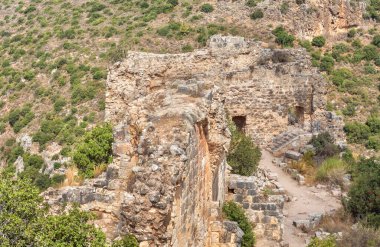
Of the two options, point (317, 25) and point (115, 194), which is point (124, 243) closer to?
point (115, 194)

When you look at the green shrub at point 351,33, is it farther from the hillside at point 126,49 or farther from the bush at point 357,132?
the bush at point 357,132

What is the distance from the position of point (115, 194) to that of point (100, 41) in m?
29.5

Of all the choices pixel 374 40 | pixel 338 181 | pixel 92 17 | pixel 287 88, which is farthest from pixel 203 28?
pixel 338 181

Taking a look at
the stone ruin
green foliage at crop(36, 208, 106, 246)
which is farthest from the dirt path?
green foliage at crop(36, 208, 106, 246)

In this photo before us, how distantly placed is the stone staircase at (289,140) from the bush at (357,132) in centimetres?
581

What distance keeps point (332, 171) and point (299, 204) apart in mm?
2408

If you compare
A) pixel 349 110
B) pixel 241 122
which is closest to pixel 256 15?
pixel 349 110

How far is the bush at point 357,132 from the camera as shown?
26125mm

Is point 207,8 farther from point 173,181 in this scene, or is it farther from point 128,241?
point 128,241

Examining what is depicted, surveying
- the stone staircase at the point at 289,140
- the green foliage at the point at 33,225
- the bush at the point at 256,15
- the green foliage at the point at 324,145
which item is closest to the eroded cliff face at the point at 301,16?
the bush at the point at 256,15

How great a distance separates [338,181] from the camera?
1656 centimetres

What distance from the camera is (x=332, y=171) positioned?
55.6 ft

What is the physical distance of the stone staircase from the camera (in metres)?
20.6

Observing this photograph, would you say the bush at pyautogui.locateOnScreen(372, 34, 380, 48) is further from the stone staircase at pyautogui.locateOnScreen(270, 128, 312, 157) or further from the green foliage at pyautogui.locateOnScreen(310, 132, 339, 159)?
the green foliage at pyautogui.locateOnScreen(310, 132, 339, 159)
